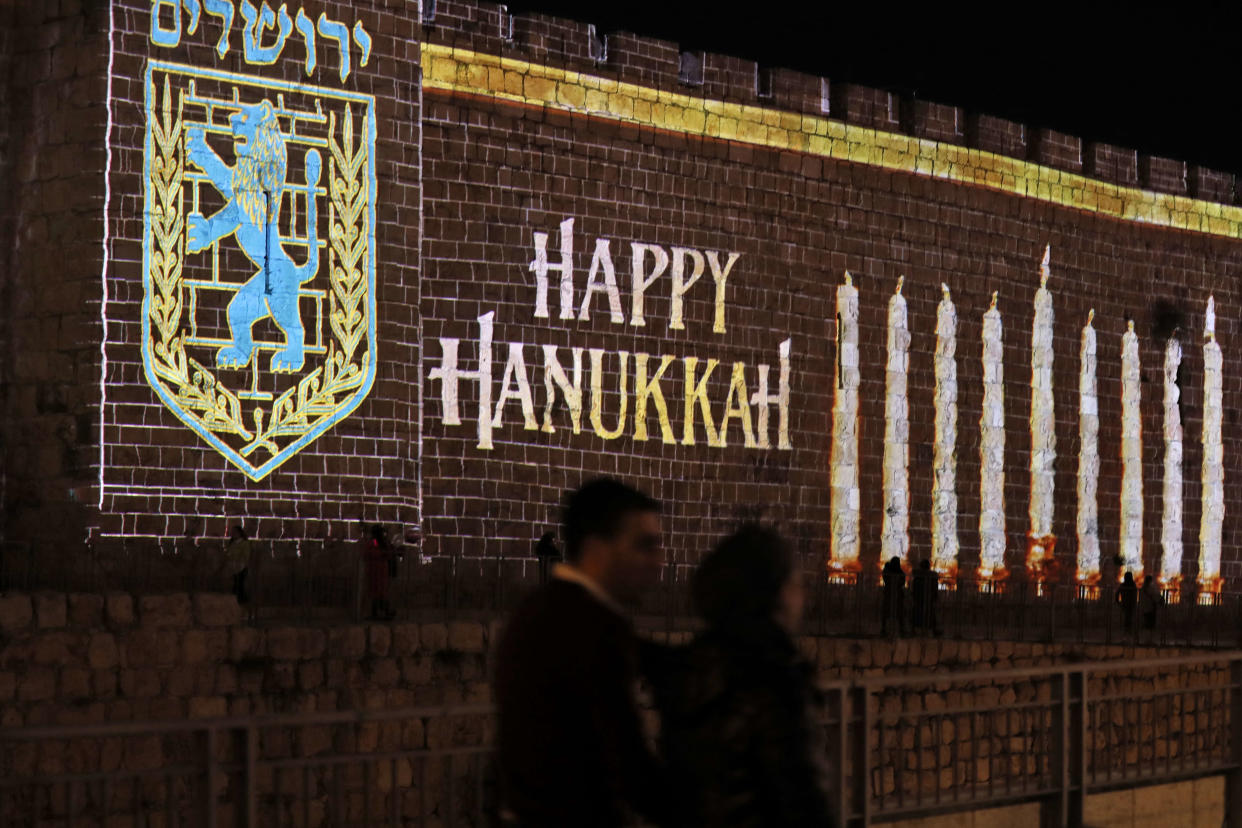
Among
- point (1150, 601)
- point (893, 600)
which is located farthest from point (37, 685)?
point (1150, 601)

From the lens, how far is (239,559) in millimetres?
17203

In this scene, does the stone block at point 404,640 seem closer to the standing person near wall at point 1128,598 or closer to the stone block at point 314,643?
the stone block at point 314,643

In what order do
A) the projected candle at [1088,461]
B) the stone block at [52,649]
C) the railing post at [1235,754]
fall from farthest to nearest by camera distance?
the projected candle at [1088,461], the stone block at [52,649], the railing post at [1235,754]

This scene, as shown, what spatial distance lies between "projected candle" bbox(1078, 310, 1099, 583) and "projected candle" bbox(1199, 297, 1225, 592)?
267 centimetres

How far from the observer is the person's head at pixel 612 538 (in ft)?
15.0

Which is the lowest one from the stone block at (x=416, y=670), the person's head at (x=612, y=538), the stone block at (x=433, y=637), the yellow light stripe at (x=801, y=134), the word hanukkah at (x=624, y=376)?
the stone block at (x=416, y=670)

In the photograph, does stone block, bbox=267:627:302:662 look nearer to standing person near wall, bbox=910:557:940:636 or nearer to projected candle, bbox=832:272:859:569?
standing person near wall, bbox=910:557:940:636

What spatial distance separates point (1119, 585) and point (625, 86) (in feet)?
34.0

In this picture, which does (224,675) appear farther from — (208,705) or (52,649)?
(52,649)

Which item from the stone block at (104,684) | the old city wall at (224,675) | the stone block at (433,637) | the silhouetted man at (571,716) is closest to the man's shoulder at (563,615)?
the silhouetted man at (571,716)

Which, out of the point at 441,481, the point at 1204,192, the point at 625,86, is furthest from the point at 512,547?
the point at 1204,192

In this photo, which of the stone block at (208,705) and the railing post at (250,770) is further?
the stone block at (208,705)

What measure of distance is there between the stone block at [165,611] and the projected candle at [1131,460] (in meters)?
17.1

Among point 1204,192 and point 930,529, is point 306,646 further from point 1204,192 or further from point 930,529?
point 1204,192
